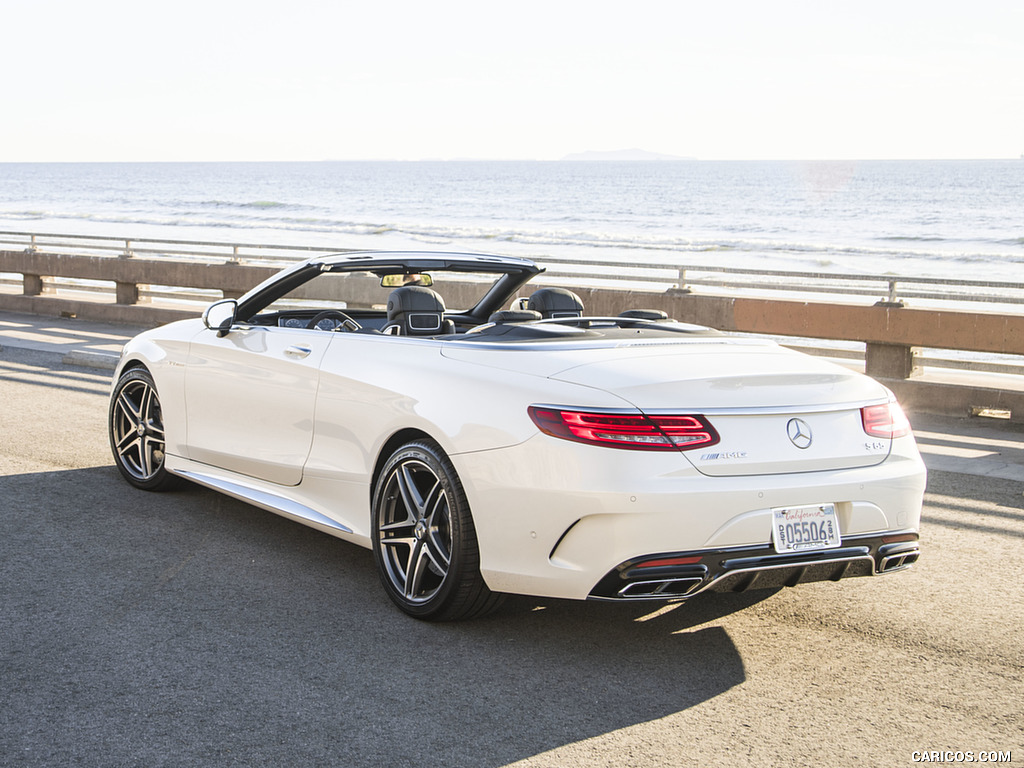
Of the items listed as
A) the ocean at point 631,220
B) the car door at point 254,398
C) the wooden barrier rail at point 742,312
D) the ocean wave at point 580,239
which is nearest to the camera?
the car door at point 254,398

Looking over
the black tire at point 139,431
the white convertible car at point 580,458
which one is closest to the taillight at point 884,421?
the white convertible car at point 580,458

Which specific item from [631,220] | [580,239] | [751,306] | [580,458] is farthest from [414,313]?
[631,220]

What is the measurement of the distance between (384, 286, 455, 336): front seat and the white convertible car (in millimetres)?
11

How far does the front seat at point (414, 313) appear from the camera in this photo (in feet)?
18.0

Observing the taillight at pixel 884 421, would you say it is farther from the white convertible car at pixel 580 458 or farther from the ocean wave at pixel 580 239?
the ocean wave at pixel 580 239

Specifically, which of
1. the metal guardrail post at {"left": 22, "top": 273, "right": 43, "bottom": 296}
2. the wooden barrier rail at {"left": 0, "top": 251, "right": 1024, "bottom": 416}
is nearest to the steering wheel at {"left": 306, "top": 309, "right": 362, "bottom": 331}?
the wooden barrier rail at {"left": 0, "top": 251, "right": 1024, "bottom": 416}

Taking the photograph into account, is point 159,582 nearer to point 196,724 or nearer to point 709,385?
point 196,724

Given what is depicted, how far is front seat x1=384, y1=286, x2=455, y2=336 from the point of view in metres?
5.47

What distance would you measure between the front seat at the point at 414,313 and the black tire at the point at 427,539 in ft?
2.96

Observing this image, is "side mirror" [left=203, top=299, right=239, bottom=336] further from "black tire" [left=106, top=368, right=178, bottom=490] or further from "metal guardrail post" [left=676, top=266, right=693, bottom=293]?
"metal guardrail post" [left=676, top=266, right=693, bottom=293]

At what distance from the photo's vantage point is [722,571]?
397 cm

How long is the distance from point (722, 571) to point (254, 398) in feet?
9.03

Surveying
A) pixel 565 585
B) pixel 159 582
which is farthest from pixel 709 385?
pixel 159 582

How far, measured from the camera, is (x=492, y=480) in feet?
13.9
